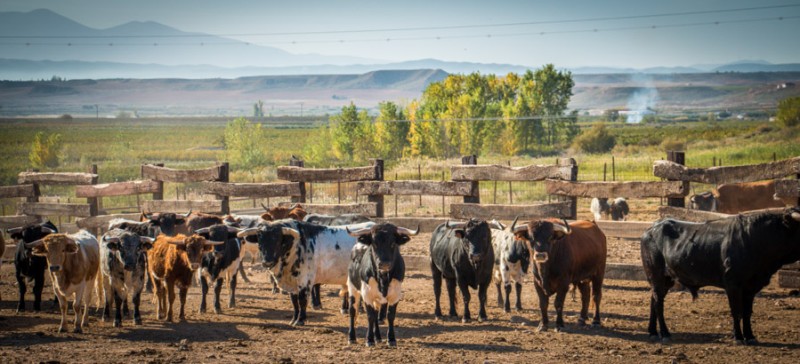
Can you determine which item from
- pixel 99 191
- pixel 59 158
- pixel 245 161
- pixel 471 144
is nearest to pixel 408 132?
pixel 471 144

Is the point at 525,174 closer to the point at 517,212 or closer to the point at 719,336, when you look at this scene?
the point at 517,212

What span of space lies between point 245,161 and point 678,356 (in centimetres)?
9708

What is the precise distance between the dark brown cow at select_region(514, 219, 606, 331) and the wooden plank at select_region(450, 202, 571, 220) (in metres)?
2.58

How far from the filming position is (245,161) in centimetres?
10519

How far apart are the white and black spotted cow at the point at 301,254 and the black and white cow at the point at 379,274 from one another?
1426 millimetres

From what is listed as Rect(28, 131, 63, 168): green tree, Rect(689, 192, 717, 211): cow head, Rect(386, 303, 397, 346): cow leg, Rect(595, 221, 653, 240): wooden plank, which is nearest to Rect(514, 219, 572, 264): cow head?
Rect(386, 303, 397, 346): cow leg

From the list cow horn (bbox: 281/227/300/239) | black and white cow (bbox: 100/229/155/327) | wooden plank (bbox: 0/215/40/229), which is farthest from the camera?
wooden plank (bbox: 0/215/40/229)

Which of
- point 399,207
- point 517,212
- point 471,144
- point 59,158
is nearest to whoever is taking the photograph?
point 517,212

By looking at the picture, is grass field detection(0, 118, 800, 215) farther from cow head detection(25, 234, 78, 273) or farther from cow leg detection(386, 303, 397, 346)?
cow leg detection(386, 303, 397, 346)

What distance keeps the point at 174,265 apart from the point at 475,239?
16.3ft

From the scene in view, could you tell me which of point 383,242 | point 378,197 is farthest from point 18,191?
point 383,242

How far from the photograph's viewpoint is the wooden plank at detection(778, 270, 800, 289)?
14.9 m

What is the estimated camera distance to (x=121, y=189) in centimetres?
2181

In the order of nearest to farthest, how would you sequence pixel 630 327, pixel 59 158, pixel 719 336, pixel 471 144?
pixel 719 336
pixel 630 327
pixel 471 144
pixel 59 158
